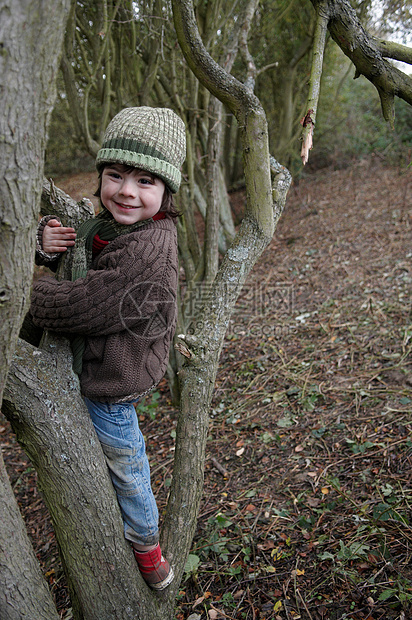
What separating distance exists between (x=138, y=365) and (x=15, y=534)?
66 cm

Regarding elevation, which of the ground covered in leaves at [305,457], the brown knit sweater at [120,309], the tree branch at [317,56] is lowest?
the ground covered in leaves at [305,457]

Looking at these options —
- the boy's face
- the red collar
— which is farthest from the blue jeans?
the boy's face

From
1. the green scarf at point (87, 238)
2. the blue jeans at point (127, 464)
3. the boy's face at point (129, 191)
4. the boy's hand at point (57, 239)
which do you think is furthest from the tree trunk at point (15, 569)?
the boy's face at point (129, 191)

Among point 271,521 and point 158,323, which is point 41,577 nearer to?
point 158,323

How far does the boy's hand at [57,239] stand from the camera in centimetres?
174

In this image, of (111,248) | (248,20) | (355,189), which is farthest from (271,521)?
(355,189)

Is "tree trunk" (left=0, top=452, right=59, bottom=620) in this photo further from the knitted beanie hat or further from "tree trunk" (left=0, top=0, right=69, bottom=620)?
the knitted beanie hat

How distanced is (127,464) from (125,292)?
26.9 inches

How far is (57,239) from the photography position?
5.74 feet

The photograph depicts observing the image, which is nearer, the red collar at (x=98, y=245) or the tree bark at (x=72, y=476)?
the tree bark at (x=72, y=476)

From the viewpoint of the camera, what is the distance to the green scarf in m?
1.67

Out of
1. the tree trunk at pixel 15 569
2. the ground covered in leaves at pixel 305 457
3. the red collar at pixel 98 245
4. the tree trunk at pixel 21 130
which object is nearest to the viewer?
the tree trunk at pixel 21 130

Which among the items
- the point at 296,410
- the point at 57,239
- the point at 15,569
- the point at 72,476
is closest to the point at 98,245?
the point at 57,239

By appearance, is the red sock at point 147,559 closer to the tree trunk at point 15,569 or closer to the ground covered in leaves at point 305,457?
the tree trunk at point 15,569
